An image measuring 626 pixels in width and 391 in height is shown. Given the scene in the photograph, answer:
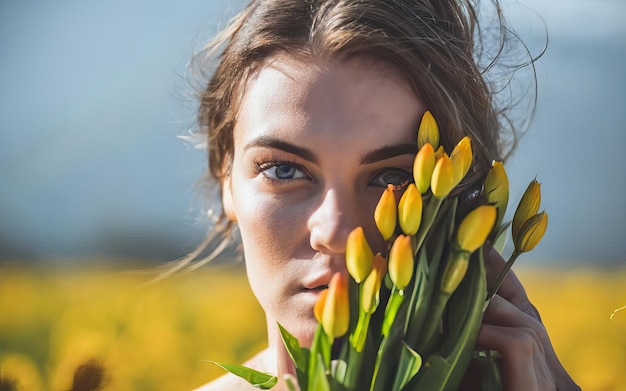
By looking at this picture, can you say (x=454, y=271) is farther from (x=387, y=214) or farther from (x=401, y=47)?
(x=401, y=47)

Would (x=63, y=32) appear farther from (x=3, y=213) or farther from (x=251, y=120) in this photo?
(x=251, y=120)

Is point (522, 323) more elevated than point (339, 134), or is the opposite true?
point (339, 134)

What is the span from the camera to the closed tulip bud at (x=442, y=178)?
2.59 feet

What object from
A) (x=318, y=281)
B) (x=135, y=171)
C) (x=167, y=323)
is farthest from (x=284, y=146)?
(x=167, y=323)

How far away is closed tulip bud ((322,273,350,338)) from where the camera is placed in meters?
0.75

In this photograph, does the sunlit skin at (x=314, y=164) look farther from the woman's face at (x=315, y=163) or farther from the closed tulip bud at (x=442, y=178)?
the closed tulip bud at (x=442, y=178)

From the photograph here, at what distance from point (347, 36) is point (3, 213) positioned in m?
0.74

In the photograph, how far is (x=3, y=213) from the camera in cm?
137

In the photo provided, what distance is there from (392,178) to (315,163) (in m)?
0.09

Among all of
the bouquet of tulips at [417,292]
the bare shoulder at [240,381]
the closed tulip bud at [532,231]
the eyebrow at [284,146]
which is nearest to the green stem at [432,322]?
the bouquet of tulips at [417,292]

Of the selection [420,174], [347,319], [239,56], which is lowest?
[347,319]

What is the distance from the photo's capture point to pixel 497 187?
870mm

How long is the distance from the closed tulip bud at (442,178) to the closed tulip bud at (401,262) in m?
0.06

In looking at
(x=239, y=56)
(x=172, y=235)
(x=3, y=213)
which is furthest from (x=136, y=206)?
(x=239, y=56)
